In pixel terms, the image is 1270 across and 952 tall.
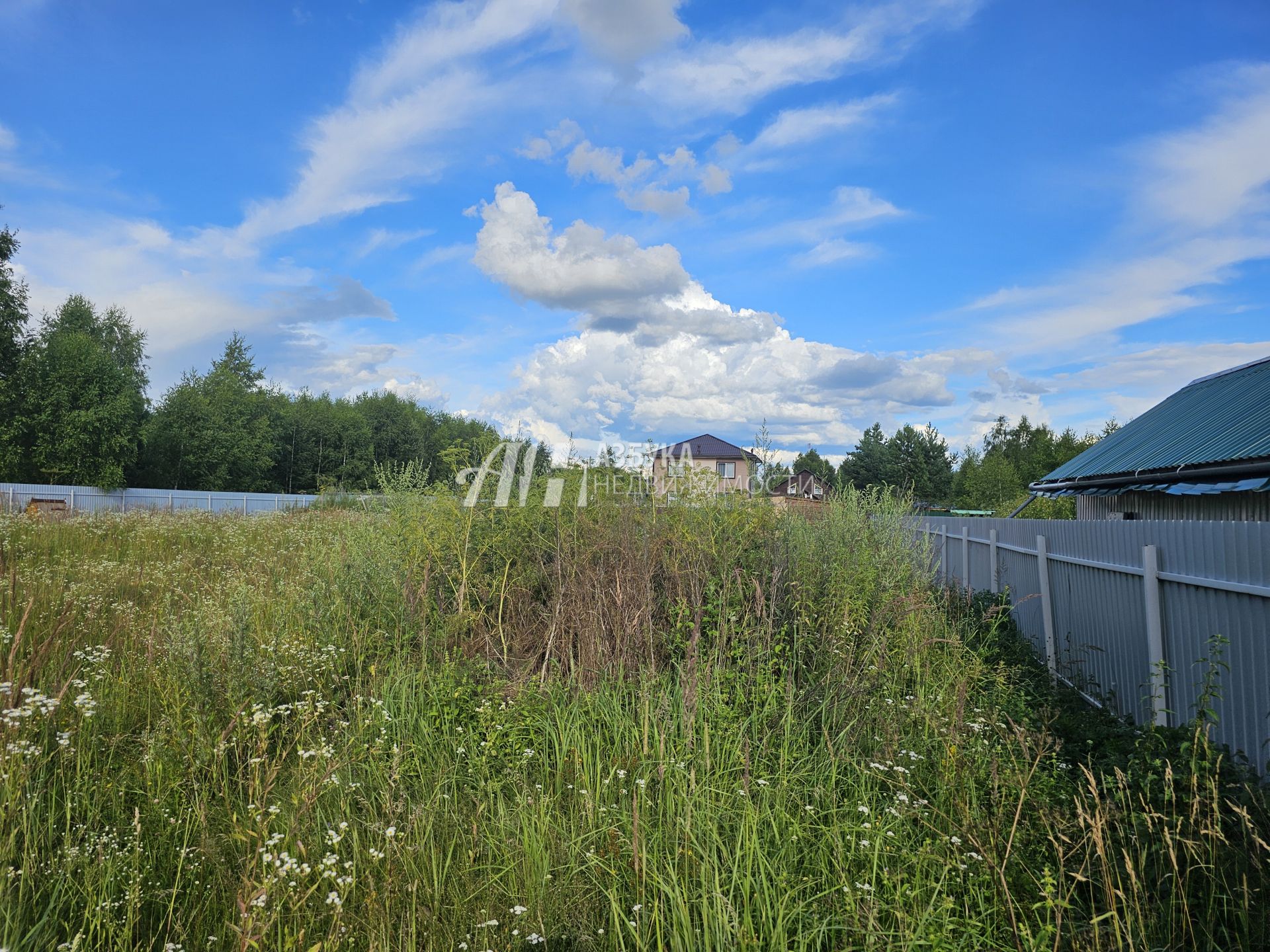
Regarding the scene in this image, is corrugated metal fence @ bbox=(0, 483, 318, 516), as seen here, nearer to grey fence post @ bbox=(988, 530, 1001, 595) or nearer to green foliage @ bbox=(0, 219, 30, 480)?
green foliage @ bbox=(0, 219, 30, 480)

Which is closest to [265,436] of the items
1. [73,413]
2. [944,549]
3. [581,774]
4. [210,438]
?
[210,438]

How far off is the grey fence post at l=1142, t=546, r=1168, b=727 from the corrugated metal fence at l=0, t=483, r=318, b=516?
29.4 meters

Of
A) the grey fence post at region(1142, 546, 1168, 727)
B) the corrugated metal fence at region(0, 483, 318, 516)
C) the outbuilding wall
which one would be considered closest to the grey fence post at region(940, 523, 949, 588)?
the outbuilding wall

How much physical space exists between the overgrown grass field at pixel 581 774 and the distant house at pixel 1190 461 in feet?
18.0

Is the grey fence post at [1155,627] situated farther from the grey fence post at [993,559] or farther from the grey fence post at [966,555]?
the grey fence post at [966,555]

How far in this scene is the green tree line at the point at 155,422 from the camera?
3531 centimetres

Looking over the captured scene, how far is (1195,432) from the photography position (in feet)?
36.8

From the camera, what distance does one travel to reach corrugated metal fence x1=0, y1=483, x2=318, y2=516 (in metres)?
30.6

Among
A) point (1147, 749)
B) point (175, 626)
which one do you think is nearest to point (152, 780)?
point (175, 626)

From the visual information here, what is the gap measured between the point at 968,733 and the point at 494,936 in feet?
9.49

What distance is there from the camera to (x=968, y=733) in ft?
12.9

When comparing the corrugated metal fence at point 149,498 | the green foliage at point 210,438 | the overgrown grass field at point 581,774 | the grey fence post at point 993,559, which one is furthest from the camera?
the green foliage at point 210,438

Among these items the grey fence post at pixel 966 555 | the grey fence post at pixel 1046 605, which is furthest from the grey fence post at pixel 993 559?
the grey fence post at pixel 1046 605

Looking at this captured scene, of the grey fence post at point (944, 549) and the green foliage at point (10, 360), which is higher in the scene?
the green foliage at point (10, 360)
